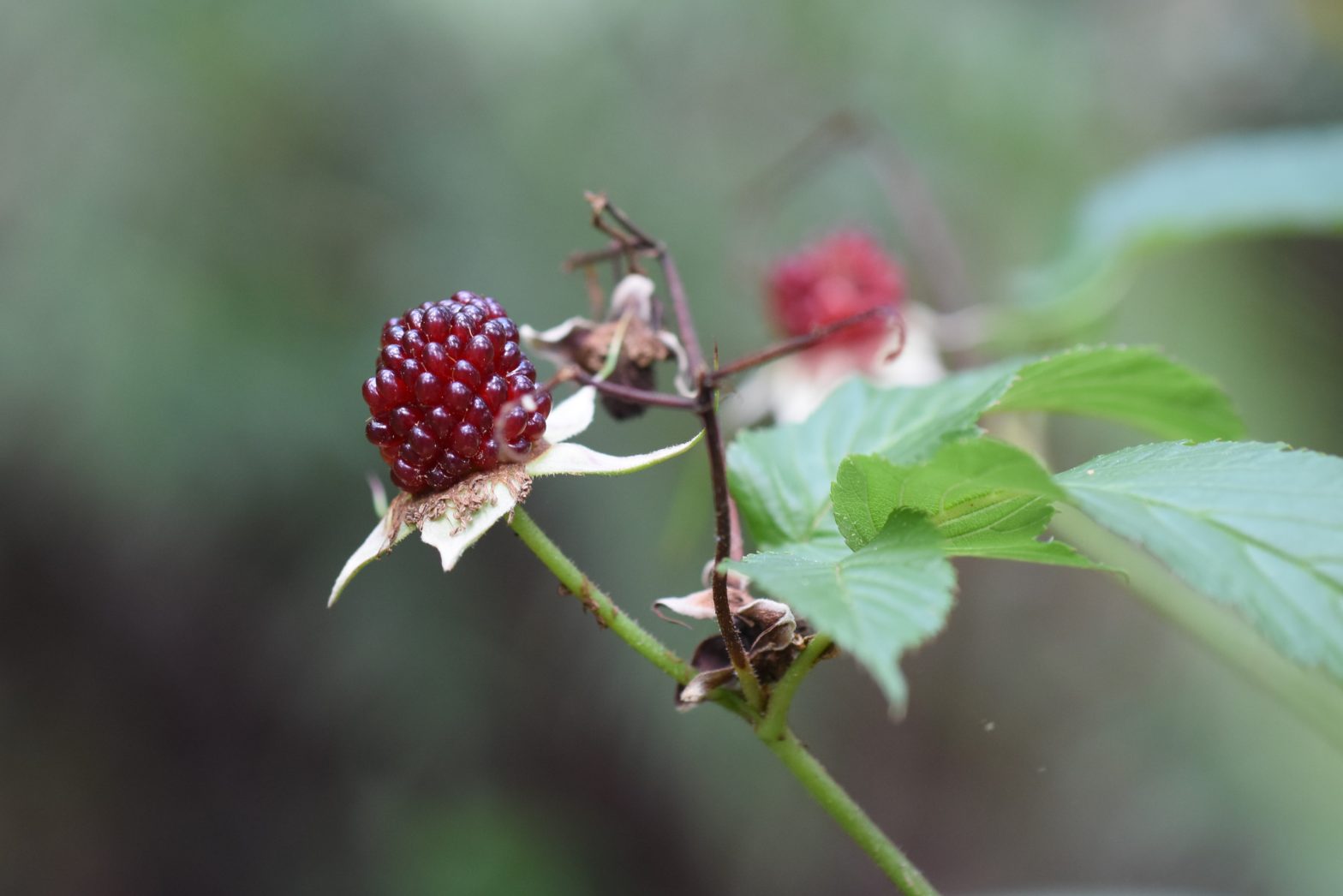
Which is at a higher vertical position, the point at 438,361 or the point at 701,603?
the point at 438,361

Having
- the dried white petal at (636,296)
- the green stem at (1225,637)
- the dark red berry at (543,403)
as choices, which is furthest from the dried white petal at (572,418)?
the green stem at (1225,637)

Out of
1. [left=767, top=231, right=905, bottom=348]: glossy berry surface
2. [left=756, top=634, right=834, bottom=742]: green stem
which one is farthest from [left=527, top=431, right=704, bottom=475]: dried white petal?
[left=767, top=231, right=905, bottom=348]: glossy berry surface

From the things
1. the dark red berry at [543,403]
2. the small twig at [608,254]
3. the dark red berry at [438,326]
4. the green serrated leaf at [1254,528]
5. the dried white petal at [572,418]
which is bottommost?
the green serrated leaf at [1254,528]

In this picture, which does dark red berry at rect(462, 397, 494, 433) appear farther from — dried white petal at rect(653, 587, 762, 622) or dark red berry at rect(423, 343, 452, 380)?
dried white petal at rect(653, 587, 762, 622)

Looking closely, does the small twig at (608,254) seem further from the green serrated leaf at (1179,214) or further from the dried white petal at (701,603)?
the green serrated leaf at (1179,214)

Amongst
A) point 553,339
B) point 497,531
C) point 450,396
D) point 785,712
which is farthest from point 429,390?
point 497,531

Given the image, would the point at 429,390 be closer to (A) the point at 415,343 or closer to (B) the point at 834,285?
(A) the point at 415,343

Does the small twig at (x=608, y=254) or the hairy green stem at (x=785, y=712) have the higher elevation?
the small twig at (x=608, y=254)
